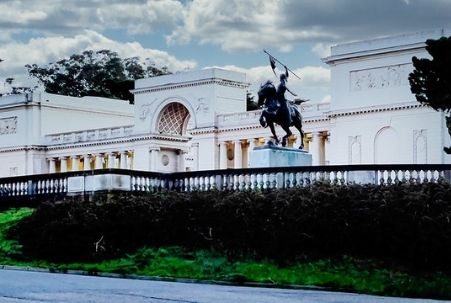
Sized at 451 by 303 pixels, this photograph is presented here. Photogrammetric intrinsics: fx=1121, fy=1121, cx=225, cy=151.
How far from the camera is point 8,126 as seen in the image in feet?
319

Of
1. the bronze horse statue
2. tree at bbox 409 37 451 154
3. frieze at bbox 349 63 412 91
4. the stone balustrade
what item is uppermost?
frieze at bbox 349 63 412 91

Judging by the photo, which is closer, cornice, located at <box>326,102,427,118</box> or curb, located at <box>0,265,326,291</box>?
curb, located at <box>0,265,326,291</box>

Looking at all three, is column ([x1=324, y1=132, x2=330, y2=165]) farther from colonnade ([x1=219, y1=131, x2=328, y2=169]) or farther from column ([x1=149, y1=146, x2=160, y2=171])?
column ([x1=149, y1=146, x2=160, y2=171])

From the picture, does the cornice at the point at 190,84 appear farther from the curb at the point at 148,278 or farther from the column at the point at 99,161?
the curb at the point at 148,278

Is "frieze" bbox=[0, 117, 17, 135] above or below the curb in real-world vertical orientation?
above

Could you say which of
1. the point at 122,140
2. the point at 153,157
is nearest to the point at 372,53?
the point at 153,157

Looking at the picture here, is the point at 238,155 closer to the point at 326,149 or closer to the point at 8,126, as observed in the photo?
the point at 326,149

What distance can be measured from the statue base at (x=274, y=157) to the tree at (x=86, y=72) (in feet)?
307

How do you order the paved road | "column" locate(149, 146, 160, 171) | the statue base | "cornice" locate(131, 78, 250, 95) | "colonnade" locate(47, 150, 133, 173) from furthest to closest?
"colonnade" locate(47, 150, 133, 173)
"column" locate(149, 146, 160, 171)
"cornice" locate(131, 78, 250, 95)
the statue base
the paved road

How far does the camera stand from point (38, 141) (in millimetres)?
94375

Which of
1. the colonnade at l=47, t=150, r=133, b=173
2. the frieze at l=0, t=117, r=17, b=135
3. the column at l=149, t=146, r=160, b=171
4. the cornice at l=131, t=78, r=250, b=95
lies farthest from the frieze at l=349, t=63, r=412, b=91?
the frieze at l=0, t=117, r=17, b=135

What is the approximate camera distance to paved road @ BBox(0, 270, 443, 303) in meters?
17.3

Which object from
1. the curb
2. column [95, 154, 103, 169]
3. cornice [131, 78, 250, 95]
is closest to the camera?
the curb

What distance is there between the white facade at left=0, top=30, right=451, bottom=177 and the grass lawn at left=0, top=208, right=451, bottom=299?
128 feet
